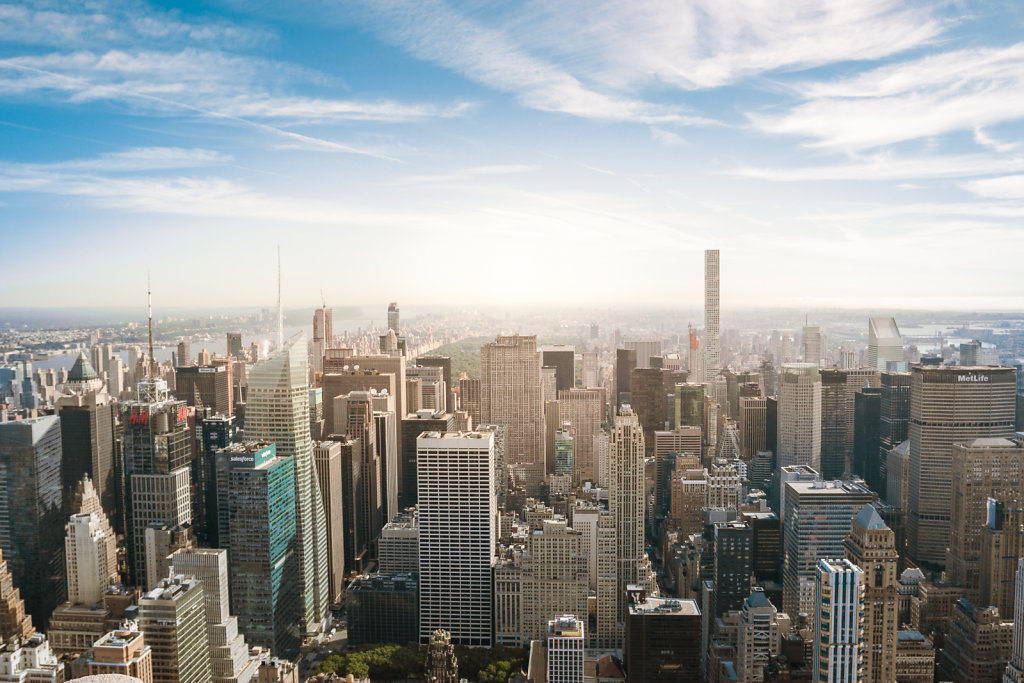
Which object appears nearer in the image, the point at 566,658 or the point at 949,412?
the point at 566,658

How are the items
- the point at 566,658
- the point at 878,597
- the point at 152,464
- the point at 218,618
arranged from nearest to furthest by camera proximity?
the point at 878,597, the point at 566,658, the point at 218,618, the point at 152,464

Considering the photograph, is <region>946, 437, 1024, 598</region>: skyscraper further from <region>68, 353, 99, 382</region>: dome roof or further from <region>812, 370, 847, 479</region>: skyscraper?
<region>68, 353, 99, 382</region>: dome roof

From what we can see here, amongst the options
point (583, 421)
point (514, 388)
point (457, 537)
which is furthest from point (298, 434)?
point (583, 421)

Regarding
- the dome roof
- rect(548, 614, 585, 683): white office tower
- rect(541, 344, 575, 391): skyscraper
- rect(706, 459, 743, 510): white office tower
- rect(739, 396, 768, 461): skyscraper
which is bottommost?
rect(548, 614, 585, 683): white office tower

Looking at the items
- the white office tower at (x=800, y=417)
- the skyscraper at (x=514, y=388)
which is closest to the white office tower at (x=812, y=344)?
the white office tower at (x=800, y=417)

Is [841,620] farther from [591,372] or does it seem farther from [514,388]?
[591,372]

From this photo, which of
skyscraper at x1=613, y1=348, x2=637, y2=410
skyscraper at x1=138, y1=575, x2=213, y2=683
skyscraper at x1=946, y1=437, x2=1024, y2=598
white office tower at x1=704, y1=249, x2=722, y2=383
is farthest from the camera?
skyscraper at x1=613, y1=348, x2=637, y2=410

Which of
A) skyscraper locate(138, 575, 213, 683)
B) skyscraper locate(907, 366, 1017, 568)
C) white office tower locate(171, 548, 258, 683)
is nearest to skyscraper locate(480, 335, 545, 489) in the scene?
skyscraper locate(907, 366, 1017, 568)

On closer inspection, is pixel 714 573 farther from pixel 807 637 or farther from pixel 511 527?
pixel 511 527
